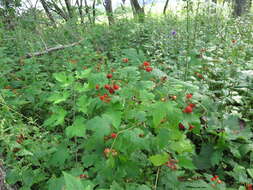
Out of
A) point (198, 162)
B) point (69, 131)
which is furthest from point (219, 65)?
point (69, 131)

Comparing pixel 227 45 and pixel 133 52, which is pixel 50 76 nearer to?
pixel 133 52

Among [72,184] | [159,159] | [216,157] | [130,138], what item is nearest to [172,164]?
[159,159]

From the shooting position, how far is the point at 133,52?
158 cm

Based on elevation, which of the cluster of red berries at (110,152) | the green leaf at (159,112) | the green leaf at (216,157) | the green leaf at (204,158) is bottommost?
the green leaf at (204,158)

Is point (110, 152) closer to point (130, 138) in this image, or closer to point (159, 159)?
point (130, 138)

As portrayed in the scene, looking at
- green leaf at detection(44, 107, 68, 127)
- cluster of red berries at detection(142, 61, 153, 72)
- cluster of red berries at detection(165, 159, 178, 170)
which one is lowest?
cluster of red berries at detection(165, 159, 178, 170)

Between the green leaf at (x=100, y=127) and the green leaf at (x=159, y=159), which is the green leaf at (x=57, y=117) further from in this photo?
the green leaf at (x=159, y=159)

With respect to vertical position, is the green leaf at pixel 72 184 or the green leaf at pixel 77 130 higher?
the green leaf at pixel 72 184

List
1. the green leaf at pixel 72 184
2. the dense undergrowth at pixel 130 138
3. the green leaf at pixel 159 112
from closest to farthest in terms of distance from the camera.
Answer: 1. the green leaf at pixel 72 184
2. the green leaf at pixel 159 112
3. the dense undergrowth at pixel 130 138

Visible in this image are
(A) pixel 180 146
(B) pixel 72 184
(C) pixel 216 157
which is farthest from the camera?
(C) pixel 216 157

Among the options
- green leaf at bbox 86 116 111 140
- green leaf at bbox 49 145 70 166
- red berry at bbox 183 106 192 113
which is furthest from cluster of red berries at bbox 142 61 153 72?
green leaf at bbox 49 145 70 166

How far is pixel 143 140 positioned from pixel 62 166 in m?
0.74

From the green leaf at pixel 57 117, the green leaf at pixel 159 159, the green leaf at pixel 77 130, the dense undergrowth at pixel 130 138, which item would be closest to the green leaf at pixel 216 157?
the dense undergrowth at pixel 130 138

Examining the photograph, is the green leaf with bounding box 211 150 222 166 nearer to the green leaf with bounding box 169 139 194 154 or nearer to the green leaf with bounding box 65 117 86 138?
the green leaf with bounding box 169 139 194 154
